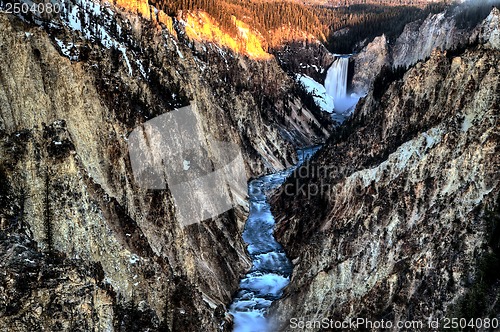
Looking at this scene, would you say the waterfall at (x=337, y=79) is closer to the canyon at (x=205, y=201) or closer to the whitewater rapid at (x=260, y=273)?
the canyon at (x=205, y=201)

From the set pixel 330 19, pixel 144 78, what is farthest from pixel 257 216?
pixel 330 19

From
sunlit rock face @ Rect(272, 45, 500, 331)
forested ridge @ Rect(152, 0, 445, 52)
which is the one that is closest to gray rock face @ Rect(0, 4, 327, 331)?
sunlit rock face @ Rect(272, 45, 500, 331)

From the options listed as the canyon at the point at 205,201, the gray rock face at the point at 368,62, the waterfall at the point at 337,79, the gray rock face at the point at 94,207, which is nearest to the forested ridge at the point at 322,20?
the gray rock face at the point at 368,62

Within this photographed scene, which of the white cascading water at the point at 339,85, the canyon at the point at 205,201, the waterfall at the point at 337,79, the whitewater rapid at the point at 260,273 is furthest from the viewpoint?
the waterfall at the point at 337,79

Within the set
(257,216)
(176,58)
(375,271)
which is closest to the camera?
(375,271)

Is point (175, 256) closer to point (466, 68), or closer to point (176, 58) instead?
point (466, 68)

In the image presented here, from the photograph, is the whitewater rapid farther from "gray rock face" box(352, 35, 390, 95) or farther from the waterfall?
"gray rock face" box(352, 35, 390, 95)
